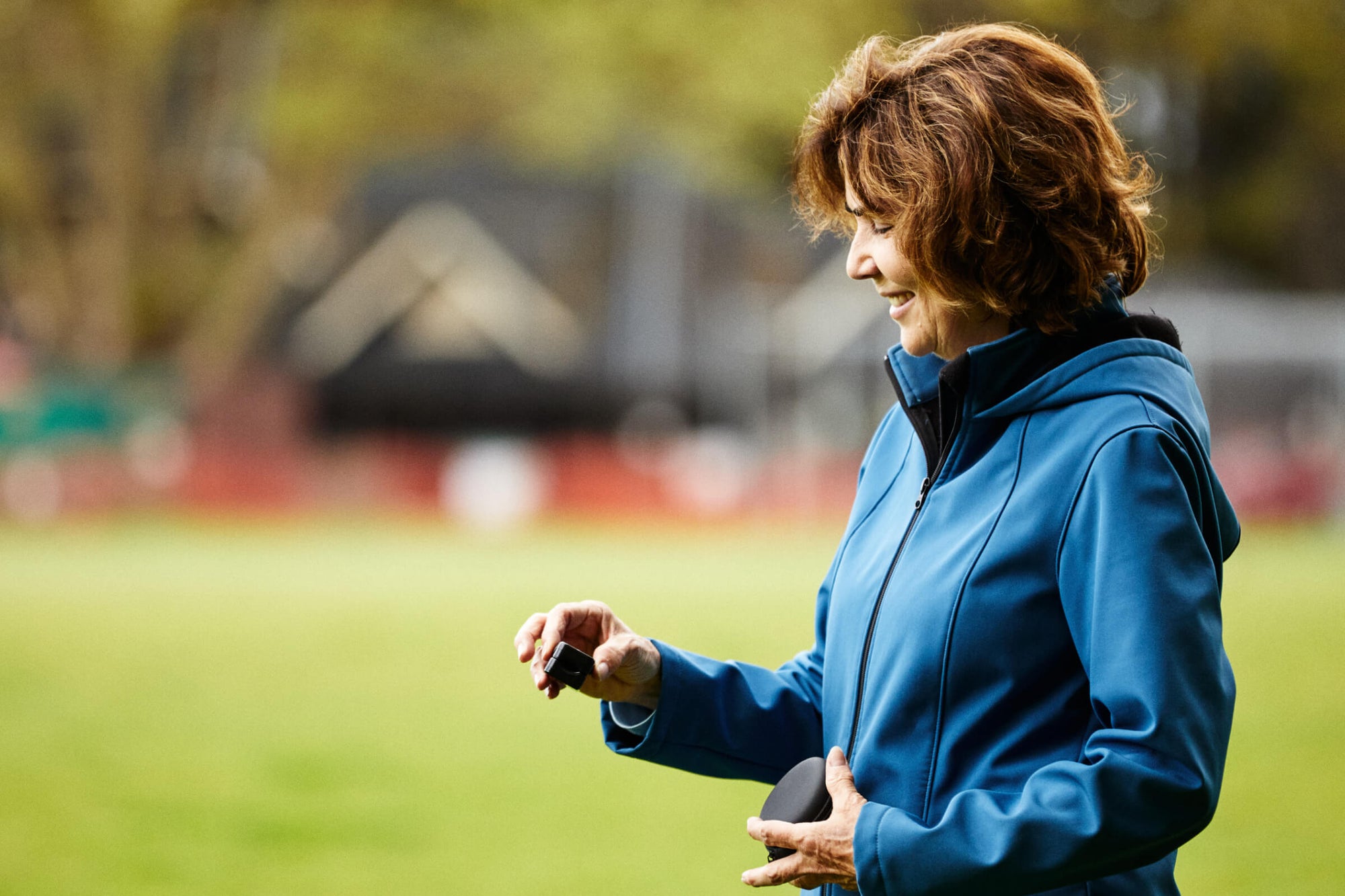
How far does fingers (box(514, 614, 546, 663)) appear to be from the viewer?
6.42ft

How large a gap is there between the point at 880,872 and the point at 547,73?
80.2 ft

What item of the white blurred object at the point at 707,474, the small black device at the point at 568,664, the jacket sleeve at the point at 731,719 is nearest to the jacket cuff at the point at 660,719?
the jacket sleeve at the point at 731,719

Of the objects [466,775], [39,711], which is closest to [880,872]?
[466,775]

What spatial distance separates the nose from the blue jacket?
14cm

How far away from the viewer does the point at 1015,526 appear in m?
1.65

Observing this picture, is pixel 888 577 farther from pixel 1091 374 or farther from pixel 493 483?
pixel 493 483

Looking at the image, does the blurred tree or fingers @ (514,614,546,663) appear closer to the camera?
fingers @ (514,614,546,663)

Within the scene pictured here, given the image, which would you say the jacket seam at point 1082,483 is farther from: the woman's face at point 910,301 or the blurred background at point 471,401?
the blurred background at point 471,401

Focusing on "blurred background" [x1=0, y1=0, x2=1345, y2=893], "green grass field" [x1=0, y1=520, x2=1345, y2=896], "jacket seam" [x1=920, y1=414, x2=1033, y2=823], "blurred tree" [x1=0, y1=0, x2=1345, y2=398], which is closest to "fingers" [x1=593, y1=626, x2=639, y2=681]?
"jacket seam" [x1=920, y1=414, x2=1033, y2=823]

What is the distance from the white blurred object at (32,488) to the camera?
2400cm

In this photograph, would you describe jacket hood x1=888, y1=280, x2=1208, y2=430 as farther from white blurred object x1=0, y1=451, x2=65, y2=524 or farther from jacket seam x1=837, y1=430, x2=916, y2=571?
white blurred object x1=0, y1=451, x2=65, y2=524

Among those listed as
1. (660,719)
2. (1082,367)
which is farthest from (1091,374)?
(660,719)

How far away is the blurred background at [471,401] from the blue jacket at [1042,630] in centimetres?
198

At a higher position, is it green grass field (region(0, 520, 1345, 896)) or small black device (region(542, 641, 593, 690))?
green grass field (region(0, 520, 1345, 896))
